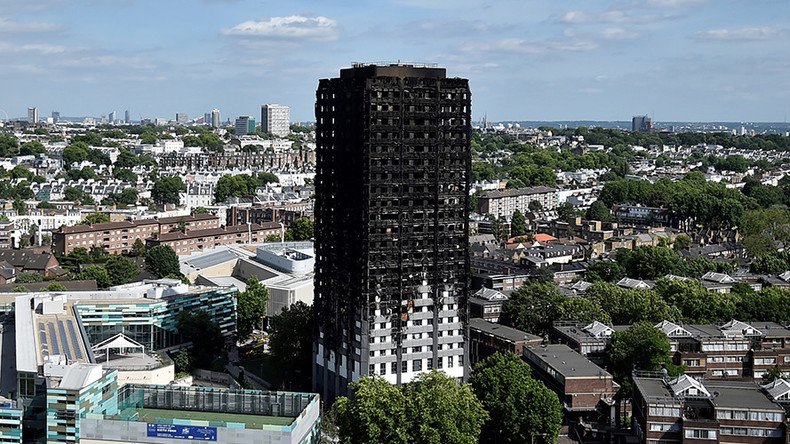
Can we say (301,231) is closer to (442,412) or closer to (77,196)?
(77,196)

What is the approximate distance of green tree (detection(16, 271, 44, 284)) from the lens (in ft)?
175

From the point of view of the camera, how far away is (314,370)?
3653 cm

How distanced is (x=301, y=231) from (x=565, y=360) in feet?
118

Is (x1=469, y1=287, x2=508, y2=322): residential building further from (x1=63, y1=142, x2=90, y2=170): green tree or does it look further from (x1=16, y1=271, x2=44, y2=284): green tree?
(x1=63, y1=142, x2=90, y2=170): green tree

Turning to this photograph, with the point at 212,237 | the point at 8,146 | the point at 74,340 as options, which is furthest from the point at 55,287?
the point at 8,146

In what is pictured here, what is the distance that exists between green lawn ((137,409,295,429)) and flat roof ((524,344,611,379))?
10.9 m

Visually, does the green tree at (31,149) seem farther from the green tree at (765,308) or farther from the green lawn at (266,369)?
the green tree at (765,308)

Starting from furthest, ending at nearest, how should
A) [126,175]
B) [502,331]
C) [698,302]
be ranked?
[126,175]
[698,302]
[502,331]

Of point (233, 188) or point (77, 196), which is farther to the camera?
point (233, 188)

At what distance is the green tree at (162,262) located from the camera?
56.7 m

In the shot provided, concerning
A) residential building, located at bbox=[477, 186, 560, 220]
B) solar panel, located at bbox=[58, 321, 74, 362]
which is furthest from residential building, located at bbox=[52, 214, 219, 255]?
solar panel, located at bbox=[58, 321, 74, 362]

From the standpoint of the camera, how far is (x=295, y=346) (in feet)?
126

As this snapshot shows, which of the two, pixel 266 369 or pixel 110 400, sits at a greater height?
pixel 110 400

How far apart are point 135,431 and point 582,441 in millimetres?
14311
